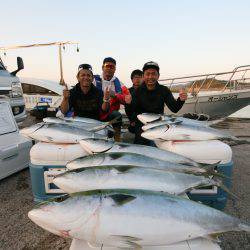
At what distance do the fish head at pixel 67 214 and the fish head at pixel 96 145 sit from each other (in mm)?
1154

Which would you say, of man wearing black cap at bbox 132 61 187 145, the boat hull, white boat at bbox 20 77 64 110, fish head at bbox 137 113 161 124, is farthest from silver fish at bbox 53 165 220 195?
white boat at bbox 20 77 64 110

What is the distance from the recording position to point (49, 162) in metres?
3.14

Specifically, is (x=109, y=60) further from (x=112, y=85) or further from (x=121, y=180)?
(x=121, y=180)

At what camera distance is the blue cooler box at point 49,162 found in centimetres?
311

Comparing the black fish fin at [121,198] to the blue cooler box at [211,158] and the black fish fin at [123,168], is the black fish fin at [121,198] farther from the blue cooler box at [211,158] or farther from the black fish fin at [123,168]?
the blue cooler box at [211,158]

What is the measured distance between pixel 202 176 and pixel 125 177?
2.29 ft

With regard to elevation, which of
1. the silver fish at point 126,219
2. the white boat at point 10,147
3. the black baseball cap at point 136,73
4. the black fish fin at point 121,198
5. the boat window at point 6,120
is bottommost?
the white boat at point 10,147

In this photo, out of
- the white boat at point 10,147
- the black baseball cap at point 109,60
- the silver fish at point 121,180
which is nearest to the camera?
the silver fish at point 121,180

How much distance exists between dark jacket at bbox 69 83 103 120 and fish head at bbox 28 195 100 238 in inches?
120

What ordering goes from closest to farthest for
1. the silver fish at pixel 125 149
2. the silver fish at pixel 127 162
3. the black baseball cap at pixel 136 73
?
the silver fish at pixel 127 162 → the silver fish at pixel 125 149 → the black baseball cap at pixel 136 73

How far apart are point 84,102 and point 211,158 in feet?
8.06

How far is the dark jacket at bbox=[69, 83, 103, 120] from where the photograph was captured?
477 centimetres

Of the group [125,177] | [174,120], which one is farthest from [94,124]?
[125,177]

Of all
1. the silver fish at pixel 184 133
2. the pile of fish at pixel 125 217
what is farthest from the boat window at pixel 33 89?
the pile of fish at pixel 125 217
